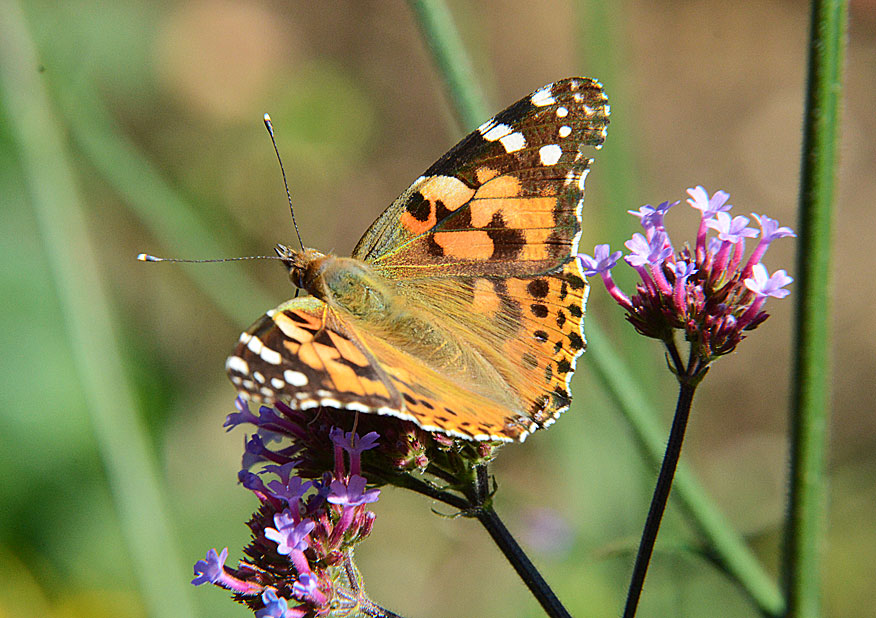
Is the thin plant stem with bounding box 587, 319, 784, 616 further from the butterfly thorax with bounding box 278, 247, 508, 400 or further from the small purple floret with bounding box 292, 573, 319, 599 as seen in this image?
the small purple floret with bounding box 292, 573, 319, 599

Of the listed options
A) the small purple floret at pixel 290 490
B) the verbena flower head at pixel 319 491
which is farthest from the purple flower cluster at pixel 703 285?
the small purple floret at pixel 290 490

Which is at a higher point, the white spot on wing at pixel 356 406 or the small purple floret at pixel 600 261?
the small purple floret at pixel 600 261

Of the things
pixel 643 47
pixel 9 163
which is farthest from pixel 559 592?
pixel 643 47

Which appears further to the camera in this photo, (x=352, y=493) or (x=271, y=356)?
(x=352, y=493)

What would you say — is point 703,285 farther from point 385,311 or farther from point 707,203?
point 385,311

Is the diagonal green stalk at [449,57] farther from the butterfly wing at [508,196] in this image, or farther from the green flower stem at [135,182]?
the green flower stem at [135,182]

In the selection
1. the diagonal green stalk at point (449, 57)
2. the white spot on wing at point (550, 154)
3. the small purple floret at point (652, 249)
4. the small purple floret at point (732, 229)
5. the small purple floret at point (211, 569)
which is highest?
the diagonal green stalk at point (449, 57)

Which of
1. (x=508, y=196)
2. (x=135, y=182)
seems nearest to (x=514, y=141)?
(x=508, y=196)

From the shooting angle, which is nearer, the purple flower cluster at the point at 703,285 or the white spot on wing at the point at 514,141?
the purple flower cluster at the point at 703,285
